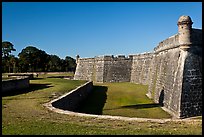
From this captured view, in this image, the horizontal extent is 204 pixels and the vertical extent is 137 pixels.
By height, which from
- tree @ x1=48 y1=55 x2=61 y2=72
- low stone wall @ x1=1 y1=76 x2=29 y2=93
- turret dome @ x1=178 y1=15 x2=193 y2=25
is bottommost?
low stone wall @ x1=1 y1=76 x2=29 y2=93

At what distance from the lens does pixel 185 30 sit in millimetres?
12586

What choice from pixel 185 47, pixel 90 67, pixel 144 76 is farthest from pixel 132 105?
pixel 90 67

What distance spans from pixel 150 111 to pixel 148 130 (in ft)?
24.6

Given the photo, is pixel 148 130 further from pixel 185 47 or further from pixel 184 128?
pixel 185 47

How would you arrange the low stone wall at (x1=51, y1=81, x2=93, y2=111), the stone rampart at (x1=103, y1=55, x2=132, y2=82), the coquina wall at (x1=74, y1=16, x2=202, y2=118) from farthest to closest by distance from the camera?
the stone rampart at (x1=103, y1=55, x2=132, y2=82) < the coquina wall at (x1=74, y1=16, x2=202, y2=118) < the low stone wall at (x1=51, y1=81, x2=93, y2=111)

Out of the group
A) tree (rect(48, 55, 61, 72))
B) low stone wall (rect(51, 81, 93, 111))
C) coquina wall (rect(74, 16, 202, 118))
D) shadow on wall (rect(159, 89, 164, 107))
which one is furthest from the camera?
tree (rect(48, 55, 61, 72))

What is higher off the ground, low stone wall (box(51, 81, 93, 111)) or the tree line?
the tree line

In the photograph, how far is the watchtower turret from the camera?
1244cm

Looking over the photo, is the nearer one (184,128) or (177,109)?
(184,128)

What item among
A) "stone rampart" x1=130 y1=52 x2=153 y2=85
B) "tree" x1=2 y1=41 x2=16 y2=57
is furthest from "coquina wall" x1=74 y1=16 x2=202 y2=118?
"tree" x1=2 y1=41 x2=16 y2=57

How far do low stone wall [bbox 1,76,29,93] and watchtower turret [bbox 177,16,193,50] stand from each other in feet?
30.6

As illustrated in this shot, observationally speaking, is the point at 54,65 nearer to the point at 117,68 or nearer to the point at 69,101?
the point at 117,68

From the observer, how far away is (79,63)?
36.2m

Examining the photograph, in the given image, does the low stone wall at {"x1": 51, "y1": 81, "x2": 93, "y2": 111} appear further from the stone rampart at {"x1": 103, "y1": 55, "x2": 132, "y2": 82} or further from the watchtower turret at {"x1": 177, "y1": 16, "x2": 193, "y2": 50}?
the stone rampart at {"x1": 103, "y1": 55, "x2": 132, "y2": 82}
